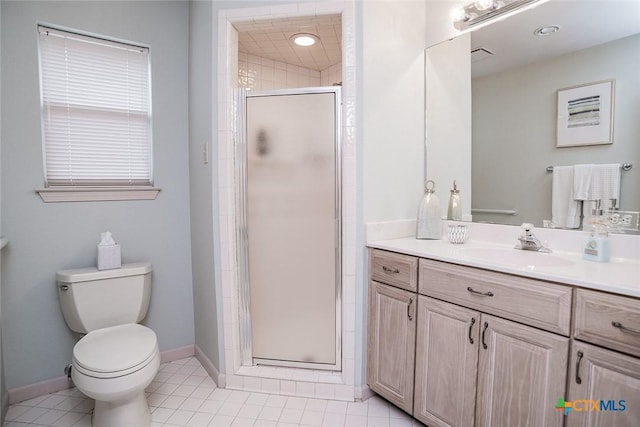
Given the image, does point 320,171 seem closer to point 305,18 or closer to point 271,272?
point 271,272

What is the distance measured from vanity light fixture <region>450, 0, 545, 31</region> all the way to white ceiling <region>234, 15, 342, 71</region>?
72cm

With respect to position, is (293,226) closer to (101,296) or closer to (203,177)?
(203,177)

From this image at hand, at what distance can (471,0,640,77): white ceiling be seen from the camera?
4.55 feet

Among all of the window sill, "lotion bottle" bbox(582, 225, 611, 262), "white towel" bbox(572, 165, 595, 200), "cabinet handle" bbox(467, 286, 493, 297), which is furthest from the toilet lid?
"white towel" bbox(572, 165, 595, 200)

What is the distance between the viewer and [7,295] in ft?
6.00

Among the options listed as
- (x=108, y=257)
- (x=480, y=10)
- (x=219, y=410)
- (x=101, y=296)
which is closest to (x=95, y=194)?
(x=108, y=257)

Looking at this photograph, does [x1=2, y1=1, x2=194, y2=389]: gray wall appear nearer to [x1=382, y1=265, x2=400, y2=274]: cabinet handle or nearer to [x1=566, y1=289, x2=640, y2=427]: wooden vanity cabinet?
[x1=382, y1=265, x2=400, y2=274]: cabinet handle

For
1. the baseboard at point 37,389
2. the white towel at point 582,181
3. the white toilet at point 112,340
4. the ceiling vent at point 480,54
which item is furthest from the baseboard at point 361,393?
the ceiling vent at point 480,54

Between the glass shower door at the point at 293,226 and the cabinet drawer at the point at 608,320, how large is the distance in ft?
3.79

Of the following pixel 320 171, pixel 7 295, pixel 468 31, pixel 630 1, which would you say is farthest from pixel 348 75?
pixel 7 295

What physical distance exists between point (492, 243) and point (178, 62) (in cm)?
236

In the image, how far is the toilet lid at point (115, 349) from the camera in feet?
4.84

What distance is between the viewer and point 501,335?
49.0 inches

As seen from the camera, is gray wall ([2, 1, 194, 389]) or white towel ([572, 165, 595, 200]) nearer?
white towel ([572, 165, 595, 200])
